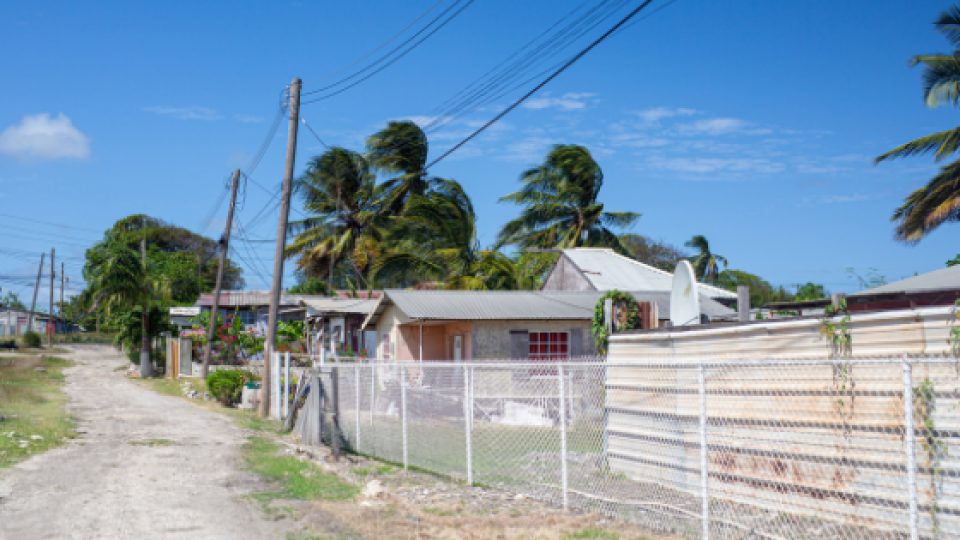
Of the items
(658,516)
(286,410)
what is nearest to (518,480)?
(658,516)

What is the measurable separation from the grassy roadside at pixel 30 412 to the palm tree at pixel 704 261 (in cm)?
3803

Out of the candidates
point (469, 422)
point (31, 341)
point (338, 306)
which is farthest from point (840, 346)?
point (31, 341)

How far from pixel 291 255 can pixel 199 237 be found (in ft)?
109

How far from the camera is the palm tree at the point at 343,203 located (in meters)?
43.8

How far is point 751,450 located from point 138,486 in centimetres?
761

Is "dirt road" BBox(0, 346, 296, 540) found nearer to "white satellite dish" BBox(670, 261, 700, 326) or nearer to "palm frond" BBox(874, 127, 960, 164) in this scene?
"white satellite dish" BBox(670, 261, 700, 326)

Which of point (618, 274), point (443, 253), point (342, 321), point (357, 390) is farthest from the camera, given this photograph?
point (443, 253)

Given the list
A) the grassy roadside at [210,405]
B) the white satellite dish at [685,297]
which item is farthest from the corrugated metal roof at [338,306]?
the white satellite dish at [685,297]

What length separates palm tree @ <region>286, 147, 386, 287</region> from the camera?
4375 centimetres

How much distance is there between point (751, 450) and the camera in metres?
7.78

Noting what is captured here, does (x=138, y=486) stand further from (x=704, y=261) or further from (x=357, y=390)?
(x=704, y=261)

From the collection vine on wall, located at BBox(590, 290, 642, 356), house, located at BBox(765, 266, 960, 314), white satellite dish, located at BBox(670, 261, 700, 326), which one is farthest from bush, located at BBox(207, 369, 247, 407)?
house, located at BBox(765, 266, 960, 314)

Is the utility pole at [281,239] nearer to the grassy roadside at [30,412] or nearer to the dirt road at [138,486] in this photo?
the dirt road at [138,486]

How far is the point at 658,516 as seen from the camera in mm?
7578
